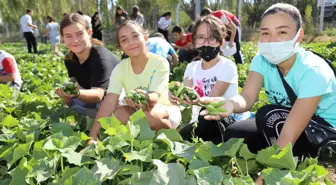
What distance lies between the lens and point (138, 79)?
8.86 ft

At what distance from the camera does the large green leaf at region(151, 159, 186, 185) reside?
1.44 meters

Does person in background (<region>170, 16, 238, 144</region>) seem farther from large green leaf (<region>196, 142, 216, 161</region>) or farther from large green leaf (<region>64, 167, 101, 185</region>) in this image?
large green leaf (<region>64, 167, 101, 185</region>)

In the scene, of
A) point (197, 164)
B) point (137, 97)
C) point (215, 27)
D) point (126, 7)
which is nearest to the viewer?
point (197, 164)

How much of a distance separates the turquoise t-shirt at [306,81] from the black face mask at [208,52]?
616 mm

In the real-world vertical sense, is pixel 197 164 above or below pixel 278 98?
below

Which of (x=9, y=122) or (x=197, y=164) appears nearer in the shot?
(x=197, y=164)

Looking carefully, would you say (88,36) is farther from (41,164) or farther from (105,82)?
(41,164)

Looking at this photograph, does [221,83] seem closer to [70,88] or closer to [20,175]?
[70,88]

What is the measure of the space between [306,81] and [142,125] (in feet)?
2.61

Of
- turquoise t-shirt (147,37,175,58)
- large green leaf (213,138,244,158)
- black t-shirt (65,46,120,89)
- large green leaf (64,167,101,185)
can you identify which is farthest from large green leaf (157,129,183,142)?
turquoise t-shirt (147,37,175,58)

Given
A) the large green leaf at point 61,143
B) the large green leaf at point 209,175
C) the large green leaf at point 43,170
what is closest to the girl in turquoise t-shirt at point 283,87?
the large green leaf at point 209,175

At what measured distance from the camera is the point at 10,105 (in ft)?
9.93

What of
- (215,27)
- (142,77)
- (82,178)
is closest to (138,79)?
(142,77)

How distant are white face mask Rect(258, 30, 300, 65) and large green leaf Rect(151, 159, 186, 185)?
2.67 ft
